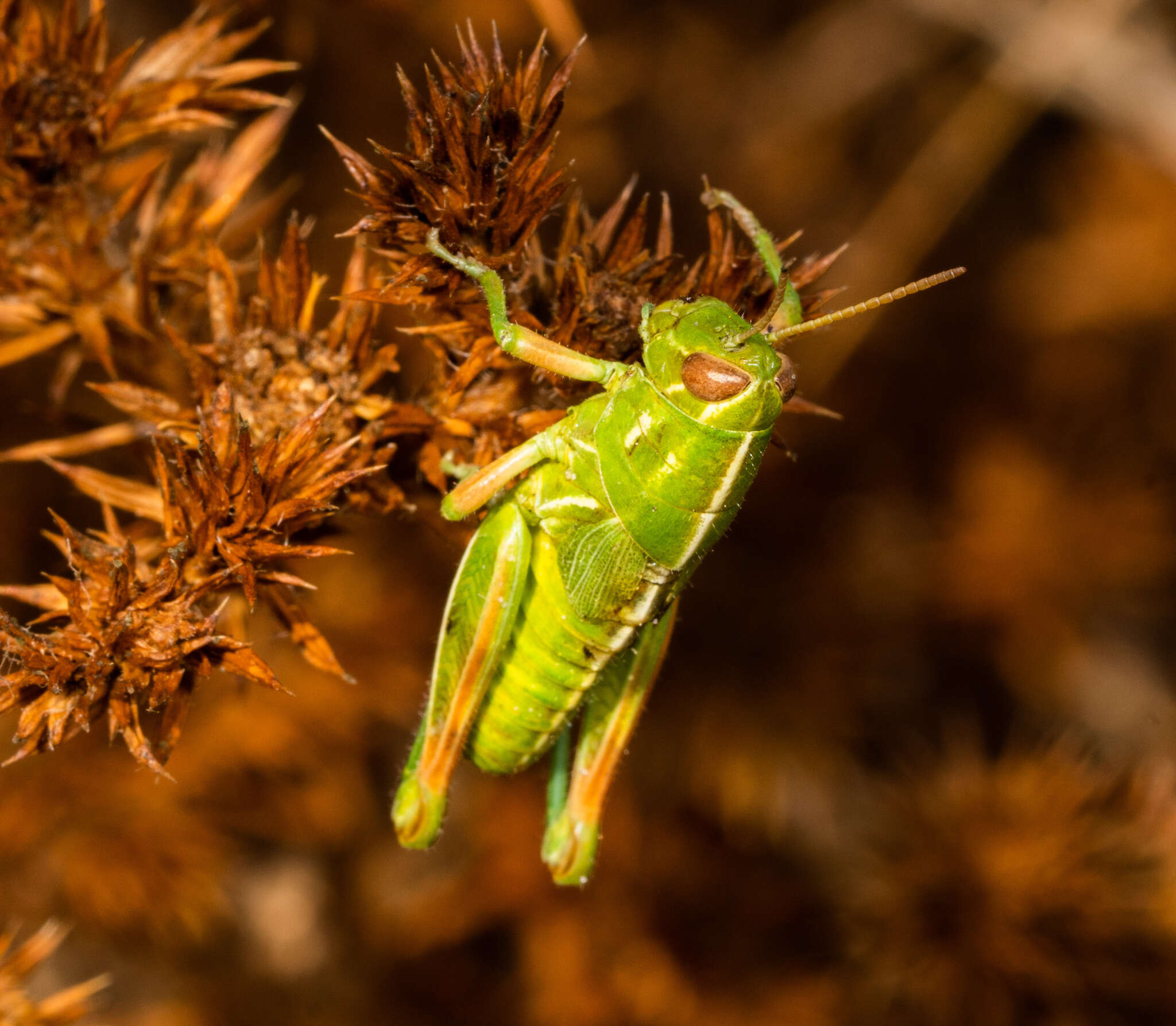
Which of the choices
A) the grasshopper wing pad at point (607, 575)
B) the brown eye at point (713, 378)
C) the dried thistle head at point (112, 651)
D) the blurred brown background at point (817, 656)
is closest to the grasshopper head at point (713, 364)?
the brown eye at point (713, 378)

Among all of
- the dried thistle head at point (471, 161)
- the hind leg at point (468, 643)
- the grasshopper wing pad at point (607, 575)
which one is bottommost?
the hind leg at point (468, 643)

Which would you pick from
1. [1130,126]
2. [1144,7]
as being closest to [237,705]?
[1130,126]

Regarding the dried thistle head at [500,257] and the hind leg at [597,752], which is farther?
the hind leg at [597,752]

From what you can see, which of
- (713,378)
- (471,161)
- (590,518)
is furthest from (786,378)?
(471,161)

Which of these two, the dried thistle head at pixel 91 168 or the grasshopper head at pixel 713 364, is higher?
the grasshopper head at pixel 713 364

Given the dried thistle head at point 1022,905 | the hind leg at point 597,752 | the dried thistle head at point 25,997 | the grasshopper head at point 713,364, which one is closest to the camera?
the grasshopper head at point 713,364

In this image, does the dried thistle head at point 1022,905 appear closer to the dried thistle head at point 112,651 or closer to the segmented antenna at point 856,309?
the segmented antenna at point 856,309
